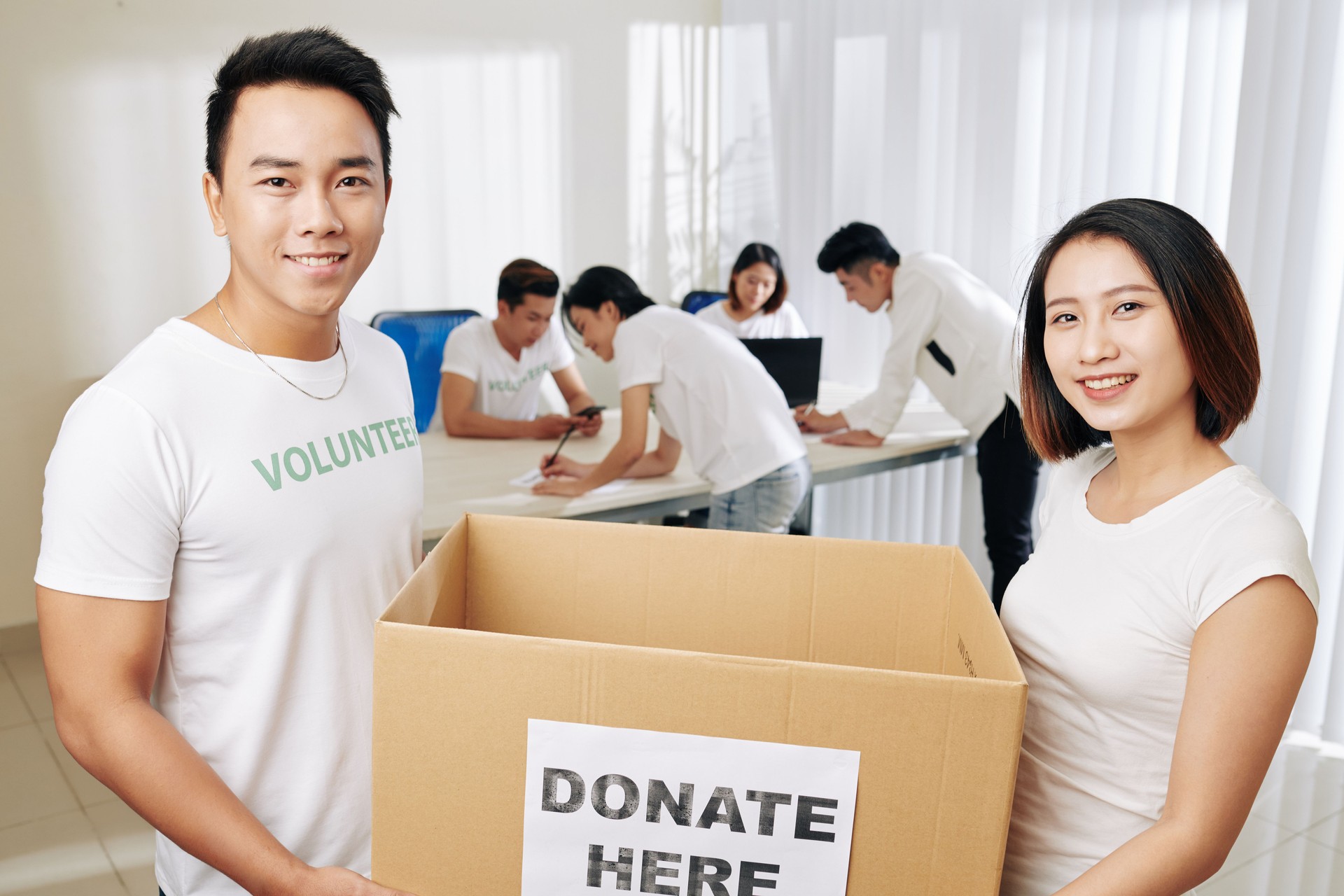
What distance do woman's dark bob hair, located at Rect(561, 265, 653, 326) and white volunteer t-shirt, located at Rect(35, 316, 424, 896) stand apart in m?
1.66

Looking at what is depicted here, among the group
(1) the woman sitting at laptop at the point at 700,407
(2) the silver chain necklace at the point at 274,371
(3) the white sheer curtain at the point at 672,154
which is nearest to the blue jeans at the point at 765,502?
(1) the woman sitting at laptop at the point at 700,407

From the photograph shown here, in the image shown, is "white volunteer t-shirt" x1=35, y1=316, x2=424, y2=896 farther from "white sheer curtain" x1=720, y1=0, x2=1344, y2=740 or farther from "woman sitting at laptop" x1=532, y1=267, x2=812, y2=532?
"white sheer curtain" x1=720, y1=0, x2=1344, y2=740

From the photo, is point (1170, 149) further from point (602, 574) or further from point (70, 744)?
point (70, 744)

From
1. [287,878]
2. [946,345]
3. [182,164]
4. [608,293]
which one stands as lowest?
[287,878]

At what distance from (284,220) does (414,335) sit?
9.92ft

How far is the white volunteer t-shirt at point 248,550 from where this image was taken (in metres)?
0.82

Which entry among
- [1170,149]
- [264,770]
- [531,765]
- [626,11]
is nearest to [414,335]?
[626,11]

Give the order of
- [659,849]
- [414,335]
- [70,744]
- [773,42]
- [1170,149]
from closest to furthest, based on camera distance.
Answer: [659,849]
[70,744]
[1170,149]
[414,335]
[773,42]

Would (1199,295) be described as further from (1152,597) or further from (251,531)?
(251,531)

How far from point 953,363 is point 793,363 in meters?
0.57

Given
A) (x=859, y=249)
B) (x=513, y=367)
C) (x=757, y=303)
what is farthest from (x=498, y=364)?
(x=859, y=249)

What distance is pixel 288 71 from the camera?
904mm

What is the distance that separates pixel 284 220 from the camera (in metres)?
0.91

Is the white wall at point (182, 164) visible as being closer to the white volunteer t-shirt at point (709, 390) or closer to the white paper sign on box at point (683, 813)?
the white volunteer t-shirt at point (709, 390)
